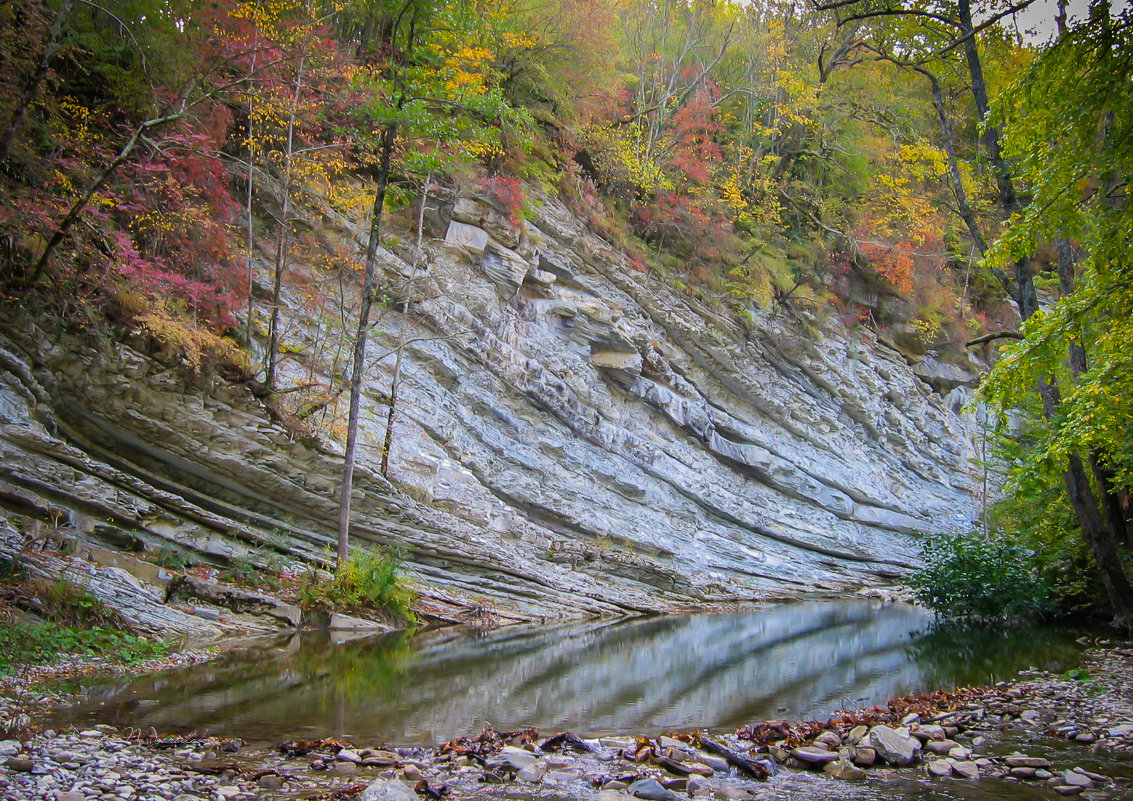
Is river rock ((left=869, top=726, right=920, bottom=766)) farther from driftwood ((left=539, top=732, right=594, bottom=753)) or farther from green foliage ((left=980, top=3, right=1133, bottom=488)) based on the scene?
green foliage ((left=980, top=3, right=1133, bottom=488))

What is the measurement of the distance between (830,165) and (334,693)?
35.0 meters

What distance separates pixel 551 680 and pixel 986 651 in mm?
7768

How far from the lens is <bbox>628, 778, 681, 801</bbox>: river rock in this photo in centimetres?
427

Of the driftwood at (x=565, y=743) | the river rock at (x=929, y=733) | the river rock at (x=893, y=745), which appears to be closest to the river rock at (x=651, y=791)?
the driftwood at (x=565, y=743)

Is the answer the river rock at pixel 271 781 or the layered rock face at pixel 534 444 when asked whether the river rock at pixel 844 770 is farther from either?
the layered rock face at pixel 534 444

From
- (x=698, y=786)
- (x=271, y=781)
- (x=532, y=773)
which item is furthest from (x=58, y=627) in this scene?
(x=698, y=786)

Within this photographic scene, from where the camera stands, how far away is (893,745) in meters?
5.18

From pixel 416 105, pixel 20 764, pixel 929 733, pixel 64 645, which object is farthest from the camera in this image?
pixel 416 105

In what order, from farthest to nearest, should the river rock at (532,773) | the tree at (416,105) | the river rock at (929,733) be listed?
the tree at (416,105), the river rock at (929,733), the river rock at (532,773)

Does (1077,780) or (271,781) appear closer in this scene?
(271,781)

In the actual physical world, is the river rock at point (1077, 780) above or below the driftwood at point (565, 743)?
above

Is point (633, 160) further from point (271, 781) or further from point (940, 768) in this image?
point (271, 781)

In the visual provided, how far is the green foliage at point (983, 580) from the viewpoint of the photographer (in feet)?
46.9

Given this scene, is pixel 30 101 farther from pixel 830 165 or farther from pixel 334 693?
pixel 830 165
